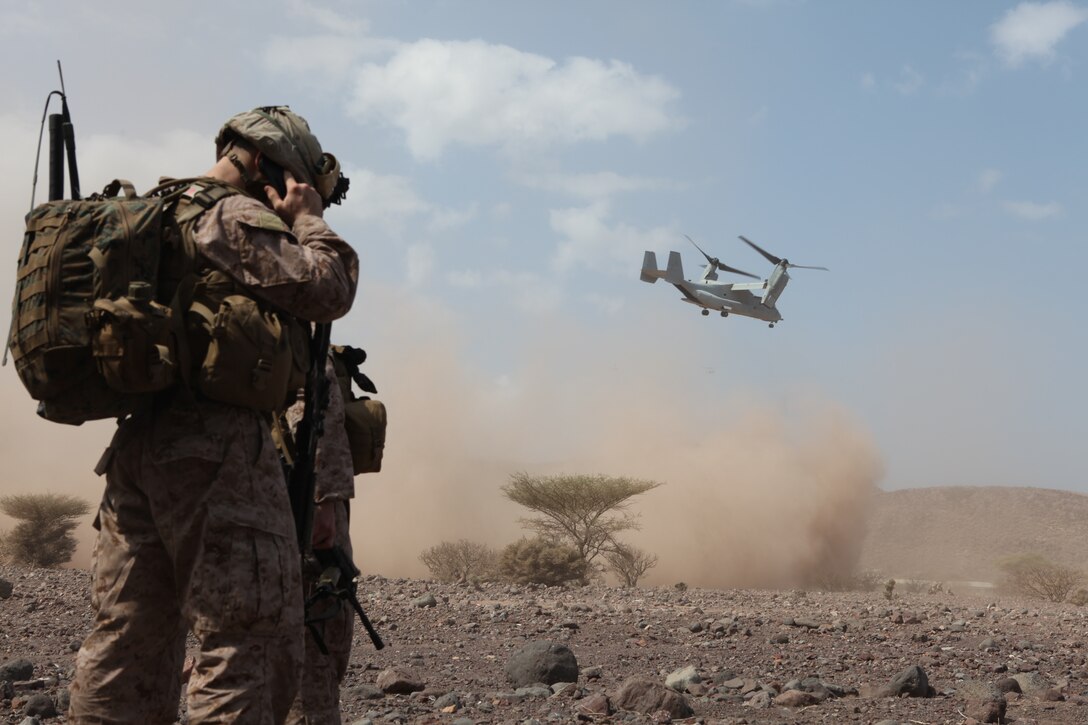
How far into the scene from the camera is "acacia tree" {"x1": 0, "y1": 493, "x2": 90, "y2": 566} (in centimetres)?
2297

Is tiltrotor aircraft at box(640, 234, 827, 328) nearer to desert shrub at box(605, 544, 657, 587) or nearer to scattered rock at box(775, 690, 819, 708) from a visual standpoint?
desert shrub at box(605, 544, 657, 587)

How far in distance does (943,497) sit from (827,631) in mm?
62537

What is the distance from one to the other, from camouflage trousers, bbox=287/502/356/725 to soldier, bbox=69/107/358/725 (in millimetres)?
891

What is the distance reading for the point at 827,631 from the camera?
9438mm

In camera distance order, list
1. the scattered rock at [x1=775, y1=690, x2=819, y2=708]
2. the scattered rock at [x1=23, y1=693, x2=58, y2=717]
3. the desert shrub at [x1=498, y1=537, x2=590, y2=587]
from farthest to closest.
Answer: the desert shrub at [x1=498, y1=537, x2=590, y2=587] < the scattered rock at [x1=775, y1=690, x2=819, y2=708] < the scattered rock at [x1=23, y1=693, x2=58, y2=717]

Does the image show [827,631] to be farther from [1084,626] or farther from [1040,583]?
[1040,583]

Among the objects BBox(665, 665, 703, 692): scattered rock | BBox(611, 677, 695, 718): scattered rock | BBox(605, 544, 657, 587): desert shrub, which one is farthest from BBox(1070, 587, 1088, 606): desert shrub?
BBox(611, 677, 695, 718): scattered rock

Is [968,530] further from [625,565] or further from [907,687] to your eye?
[907,687]

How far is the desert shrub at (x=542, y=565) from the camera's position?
63.6ft

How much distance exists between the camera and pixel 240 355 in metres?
3.08

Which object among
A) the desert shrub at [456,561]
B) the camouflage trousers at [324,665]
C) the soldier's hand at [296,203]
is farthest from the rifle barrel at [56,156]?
the desert shrub at [456,561]

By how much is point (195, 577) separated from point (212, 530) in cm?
13

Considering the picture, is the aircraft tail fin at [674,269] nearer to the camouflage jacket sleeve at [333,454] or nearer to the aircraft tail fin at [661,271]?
the aircraft tail fin at [661,271]

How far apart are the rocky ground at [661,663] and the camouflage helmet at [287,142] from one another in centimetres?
292
